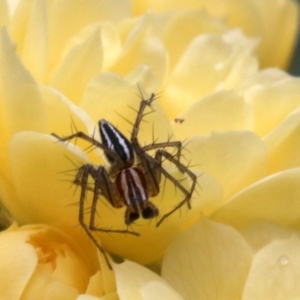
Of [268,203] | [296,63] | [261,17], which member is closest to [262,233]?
[268,203]

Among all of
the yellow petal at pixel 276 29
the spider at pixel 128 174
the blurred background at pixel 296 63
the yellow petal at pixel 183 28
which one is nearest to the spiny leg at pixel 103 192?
the spider at pixel 128 174

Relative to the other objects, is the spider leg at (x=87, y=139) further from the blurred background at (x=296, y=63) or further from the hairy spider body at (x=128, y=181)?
the blurred background at (x=296, y=63)

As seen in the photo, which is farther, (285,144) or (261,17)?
(261,17)

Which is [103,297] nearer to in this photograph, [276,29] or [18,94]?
[18,94]

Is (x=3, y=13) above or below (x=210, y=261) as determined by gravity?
above

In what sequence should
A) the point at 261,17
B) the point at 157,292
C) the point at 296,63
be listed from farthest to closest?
the point at 296,63 → the point at 261,17 → the point at 157,292

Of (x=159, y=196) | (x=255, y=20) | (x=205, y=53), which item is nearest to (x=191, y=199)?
(x=159, y=196)

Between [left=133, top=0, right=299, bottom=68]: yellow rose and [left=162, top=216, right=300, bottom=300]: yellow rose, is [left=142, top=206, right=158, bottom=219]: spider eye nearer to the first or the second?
[left=162, top=216, right=300, bottom=300]: yellow rose
